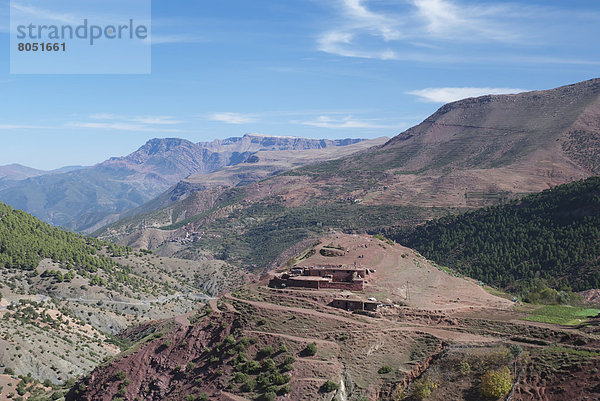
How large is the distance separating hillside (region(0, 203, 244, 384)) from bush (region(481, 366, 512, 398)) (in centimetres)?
6327

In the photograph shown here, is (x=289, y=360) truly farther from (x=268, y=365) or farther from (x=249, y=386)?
(x=249, y=386)

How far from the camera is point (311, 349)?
157ft

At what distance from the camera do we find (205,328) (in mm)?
56469

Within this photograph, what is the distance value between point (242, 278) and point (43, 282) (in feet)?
187

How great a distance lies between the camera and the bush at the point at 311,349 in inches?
1887

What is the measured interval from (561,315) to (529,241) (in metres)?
75.4

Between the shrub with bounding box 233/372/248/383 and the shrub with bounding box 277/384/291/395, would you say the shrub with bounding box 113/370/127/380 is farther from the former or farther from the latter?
the shrub with bounding box 277/384/291/395

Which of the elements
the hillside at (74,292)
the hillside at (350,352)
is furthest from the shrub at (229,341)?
the hillside at (74,292)

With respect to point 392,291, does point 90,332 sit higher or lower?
lower

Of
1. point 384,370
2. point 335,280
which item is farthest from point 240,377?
point 335,280

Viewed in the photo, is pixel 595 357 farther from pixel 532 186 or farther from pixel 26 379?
pixel 532 186

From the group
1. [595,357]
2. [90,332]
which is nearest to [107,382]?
[595,357]

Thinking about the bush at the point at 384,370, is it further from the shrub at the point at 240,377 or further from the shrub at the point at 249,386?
the shrub at the point at 240,377

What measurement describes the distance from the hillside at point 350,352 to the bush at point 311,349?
9 cm
